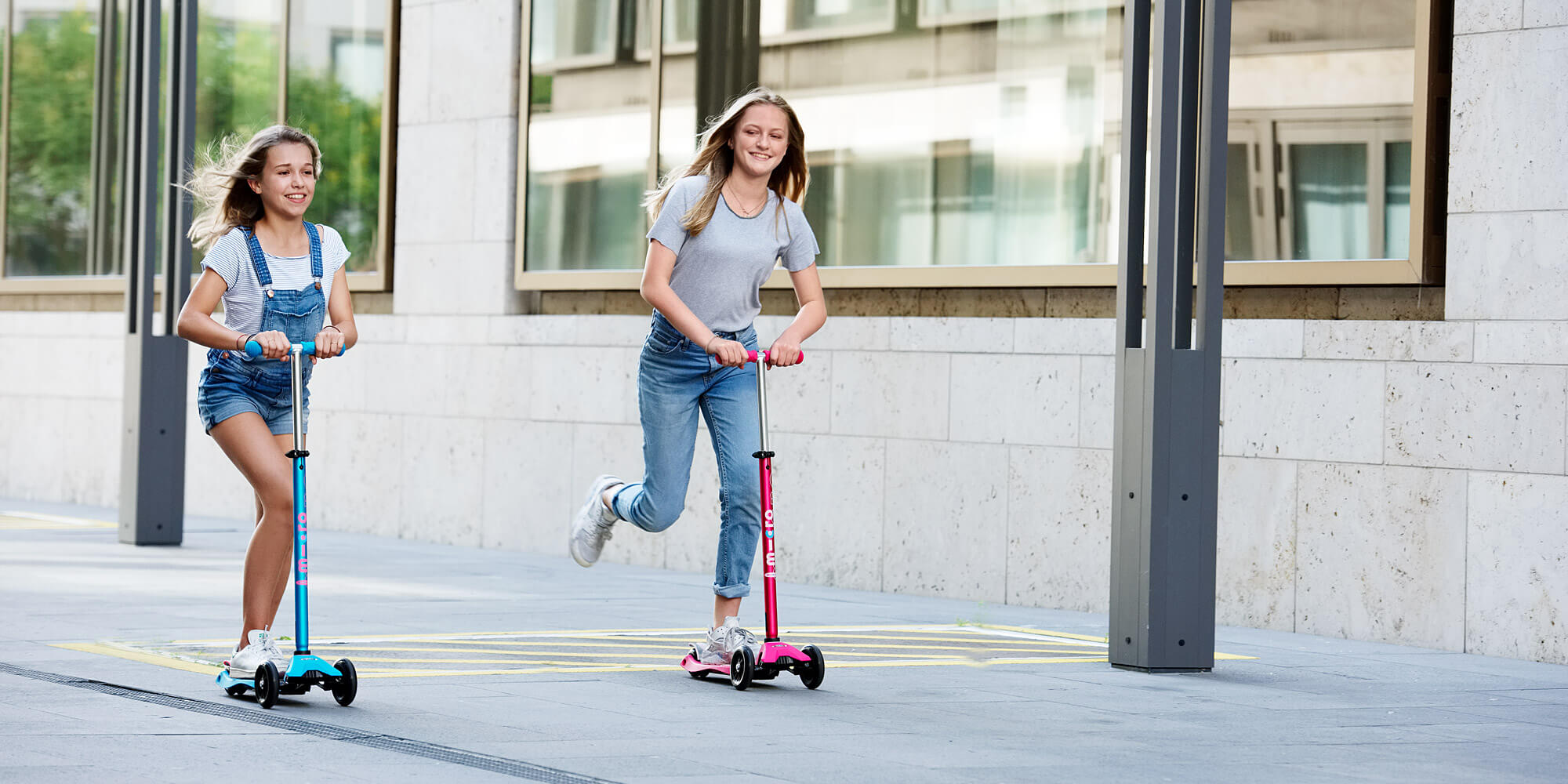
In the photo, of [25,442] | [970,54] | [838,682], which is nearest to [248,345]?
[838,682]

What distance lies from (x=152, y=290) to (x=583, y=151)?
2.81 m

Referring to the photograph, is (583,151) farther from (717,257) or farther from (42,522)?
(717,257)

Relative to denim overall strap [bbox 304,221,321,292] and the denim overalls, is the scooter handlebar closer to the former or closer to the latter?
the denim overalls

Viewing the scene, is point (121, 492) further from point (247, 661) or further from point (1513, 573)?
point (1513, 573)

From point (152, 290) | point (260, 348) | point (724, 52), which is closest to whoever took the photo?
point (260, 348)

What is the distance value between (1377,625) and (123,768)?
596cm

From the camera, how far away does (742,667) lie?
7145 mm

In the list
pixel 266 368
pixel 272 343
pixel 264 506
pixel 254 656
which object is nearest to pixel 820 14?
pixel 266 368

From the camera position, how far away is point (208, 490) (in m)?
16.5

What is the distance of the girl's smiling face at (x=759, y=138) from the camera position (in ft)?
23.8

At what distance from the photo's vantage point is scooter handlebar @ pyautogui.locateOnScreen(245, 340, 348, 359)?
21.0 ft

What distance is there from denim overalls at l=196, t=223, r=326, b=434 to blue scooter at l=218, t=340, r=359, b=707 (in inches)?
7.1

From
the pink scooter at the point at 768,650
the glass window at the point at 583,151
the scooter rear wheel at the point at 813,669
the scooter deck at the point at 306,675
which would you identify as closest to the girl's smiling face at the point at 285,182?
the scooter deck at the point at 306,675

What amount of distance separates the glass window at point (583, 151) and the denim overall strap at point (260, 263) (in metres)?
6.85
